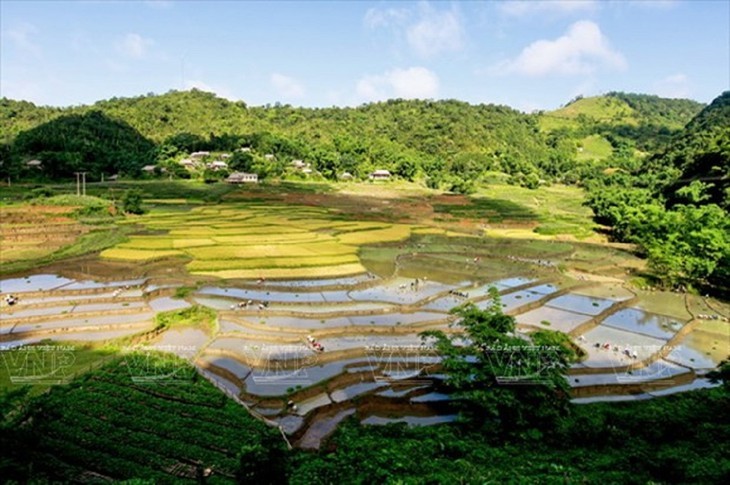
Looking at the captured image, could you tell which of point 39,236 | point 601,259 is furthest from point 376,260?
point 39,236

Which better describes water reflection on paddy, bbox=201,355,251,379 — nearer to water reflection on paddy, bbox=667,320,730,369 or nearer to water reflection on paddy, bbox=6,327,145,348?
water reflection on paddy, bbox=6,327,145,348

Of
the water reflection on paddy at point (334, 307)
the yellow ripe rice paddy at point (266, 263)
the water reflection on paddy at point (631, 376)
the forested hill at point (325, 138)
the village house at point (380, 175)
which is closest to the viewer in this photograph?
the water reflection on paddy at point (631, 376)

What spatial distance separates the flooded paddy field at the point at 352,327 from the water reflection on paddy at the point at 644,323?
0.39ft

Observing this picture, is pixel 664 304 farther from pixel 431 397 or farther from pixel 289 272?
pixel 289 272

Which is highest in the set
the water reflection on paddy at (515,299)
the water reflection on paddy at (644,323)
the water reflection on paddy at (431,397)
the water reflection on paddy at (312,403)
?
the water reflection on paddy at (515,299)

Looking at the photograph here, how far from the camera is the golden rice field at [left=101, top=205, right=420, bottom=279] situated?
3725cm

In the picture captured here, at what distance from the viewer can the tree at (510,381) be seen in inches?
616

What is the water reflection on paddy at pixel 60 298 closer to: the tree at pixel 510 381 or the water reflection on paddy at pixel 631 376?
the tree at pixel 510 381

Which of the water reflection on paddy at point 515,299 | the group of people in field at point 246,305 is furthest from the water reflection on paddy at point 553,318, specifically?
the group of people in field at point 246,305

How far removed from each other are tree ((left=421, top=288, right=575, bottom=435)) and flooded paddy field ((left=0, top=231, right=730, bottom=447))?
2569 mm

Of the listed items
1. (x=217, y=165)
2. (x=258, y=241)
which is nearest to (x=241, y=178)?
(x=217, y=165)

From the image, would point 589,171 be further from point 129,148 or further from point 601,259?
point 129,148

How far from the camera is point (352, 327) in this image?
85.2 feet

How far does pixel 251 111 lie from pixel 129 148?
58.0m
